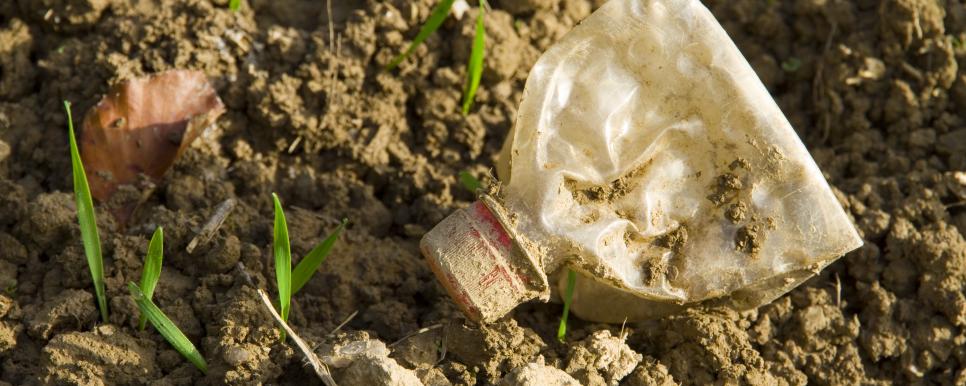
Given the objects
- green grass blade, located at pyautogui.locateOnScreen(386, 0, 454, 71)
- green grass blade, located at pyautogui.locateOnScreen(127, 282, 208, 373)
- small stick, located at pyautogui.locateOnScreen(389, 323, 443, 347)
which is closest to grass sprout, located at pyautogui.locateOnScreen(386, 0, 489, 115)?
green grass blade, located at pyautogui.locateOnScreen(386, 0, 454, 71)

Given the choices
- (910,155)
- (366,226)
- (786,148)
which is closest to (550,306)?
(366,226)

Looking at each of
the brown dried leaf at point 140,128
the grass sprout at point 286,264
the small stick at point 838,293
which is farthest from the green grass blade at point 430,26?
the small stick at point 838,293

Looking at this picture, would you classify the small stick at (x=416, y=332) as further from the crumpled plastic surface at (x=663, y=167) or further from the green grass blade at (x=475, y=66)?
the green grass blade at (x=475, y=66)

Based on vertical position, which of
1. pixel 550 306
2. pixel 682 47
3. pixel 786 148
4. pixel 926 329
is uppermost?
pixel 682 47

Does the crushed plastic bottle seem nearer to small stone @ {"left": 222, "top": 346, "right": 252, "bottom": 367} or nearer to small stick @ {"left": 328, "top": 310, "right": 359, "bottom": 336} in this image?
small stick @ {"left": 328, "top": 310, "right": 359, "bottom": 336}

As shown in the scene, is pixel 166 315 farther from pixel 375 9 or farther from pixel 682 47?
pixel 682 47

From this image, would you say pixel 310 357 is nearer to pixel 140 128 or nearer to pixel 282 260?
pixel 282 260

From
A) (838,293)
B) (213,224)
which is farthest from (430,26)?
(838,293)
